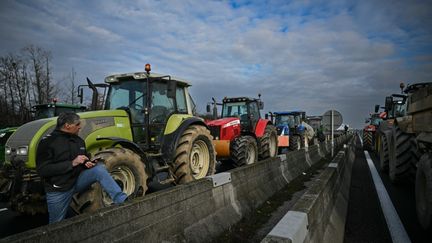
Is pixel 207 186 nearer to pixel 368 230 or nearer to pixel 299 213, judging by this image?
pixel 299 213

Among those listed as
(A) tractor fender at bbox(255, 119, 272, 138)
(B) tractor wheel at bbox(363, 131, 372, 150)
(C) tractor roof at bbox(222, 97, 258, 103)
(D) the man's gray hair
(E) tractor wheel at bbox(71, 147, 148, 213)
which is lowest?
(B) tractor wheel at bbox(363, 131, 372, 150)

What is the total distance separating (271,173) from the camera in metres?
A: 6.37

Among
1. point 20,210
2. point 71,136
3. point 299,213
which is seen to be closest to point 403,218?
point 299,213

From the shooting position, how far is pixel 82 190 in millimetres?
3492

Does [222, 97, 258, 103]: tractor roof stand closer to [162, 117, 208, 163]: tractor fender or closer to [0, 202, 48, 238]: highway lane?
[162, 117, 208, 163]: tractor fender

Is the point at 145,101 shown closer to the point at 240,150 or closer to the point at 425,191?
the point at 240,150

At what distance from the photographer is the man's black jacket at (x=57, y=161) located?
3148 mm

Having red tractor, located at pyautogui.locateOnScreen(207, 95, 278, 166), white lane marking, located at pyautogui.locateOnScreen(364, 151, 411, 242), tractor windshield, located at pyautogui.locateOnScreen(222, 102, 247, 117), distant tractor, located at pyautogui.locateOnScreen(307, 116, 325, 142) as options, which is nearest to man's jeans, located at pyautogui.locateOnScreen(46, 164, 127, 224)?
white lane marking, located at pyautogui.locateOnScreen(364, 151, 411, 242)

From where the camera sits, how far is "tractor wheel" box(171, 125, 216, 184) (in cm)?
575

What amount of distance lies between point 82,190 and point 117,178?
0.99 m

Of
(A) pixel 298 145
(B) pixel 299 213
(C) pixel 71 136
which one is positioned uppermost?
(C) pixel 71 136

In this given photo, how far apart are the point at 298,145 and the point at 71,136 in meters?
15.8

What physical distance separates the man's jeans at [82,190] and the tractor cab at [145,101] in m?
2.20

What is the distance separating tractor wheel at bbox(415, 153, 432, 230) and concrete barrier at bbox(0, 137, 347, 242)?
7.84 ft
